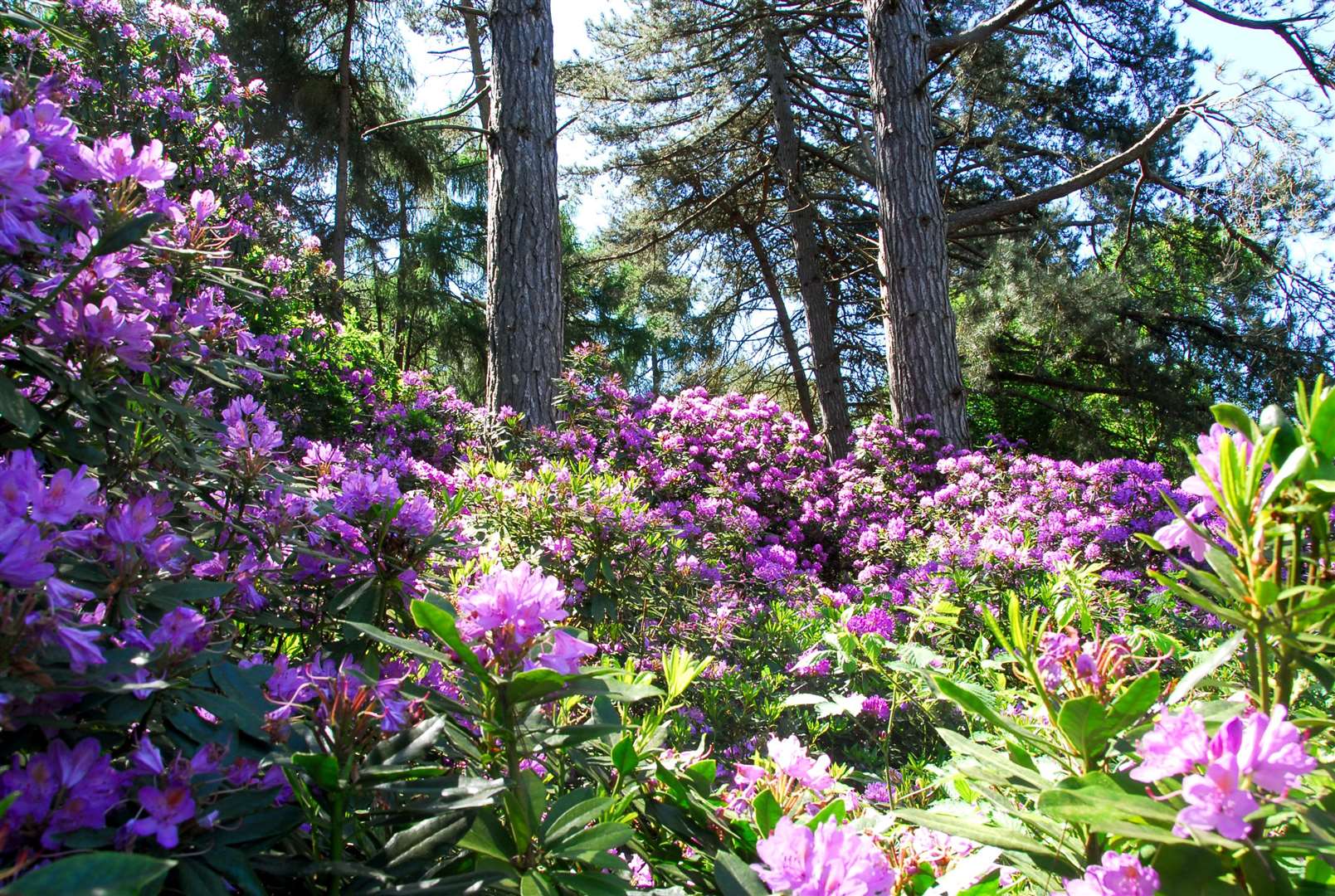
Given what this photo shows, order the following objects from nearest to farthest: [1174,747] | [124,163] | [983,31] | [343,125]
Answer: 1. [1174,747]
2. [124,163]
3. [983,31]
4. [343,125]

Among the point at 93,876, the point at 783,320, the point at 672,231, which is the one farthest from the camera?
the point at 783,320

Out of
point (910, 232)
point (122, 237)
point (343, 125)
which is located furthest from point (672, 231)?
point (122, 237)

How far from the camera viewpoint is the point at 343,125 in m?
12.0

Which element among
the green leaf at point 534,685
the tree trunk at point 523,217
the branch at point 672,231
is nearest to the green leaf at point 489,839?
the green leaf at point 534,685

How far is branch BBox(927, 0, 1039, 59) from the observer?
6059mm

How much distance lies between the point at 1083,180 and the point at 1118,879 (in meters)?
7.42

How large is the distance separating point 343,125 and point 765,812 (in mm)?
13490

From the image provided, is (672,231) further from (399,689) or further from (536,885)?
(536,885)

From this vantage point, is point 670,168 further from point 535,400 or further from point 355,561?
point 355,561

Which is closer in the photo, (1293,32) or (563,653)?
(563,653)

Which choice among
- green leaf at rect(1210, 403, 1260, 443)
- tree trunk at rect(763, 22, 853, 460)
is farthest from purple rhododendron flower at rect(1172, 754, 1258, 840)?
tree trunk at rect(763, 22, 853, 460)

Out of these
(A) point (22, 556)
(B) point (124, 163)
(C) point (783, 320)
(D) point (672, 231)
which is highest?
(D) point (672, 231)

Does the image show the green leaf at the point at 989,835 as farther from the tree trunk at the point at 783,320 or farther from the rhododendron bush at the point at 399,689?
the tree trunk at the point at 783,320

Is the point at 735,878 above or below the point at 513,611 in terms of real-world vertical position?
below
